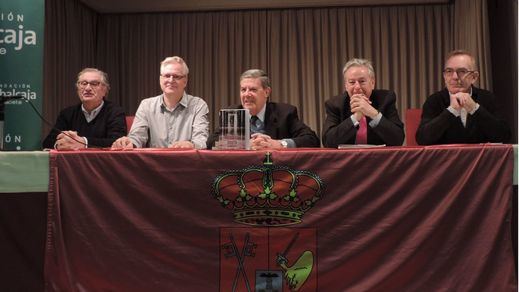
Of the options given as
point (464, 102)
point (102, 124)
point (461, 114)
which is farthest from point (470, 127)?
point (102, 124)

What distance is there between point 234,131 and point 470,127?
43.7 inches

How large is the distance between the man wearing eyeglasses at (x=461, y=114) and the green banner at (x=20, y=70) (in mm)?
1741

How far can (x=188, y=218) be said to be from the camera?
207cm

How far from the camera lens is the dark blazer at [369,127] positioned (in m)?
2.63

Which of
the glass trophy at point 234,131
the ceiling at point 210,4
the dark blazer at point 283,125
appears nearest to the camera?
the glass trophy at point 234,131

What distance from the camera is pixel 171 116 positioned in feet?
10.2

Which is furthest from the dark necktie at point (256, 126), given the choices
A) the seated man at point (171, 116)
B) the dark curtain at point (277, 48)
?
the dark curtain at point (277, 48)

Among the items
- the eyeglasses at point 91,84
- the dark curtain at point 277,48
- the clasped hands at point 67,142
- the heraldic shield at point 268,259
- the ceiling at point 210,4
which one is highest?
the ceiling at point 210,4

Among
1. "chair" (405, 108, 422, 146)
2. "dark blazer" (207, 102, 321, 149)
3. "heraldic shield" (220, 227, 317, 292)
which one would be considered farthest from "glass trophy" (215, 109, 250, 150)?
"chair" (405, 108, 422, 146)

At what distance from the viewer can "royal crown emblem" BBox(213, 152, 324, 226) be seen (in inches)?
80.7

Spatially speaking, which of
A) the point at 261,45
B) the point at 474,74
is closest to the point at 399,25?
the point at 261,45

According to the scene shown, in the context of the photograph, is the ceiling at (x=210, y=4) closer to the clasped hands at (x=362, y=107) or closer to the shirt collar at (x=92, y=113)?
the shirt collar at (x=92, y=113)

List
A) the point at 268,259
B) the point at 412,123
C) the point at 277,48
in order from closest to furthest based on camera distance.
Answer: the point at 268,259 < the point at 412,123 < the point at 277,48

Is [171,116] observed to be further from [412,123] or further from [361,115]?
[412,123]
